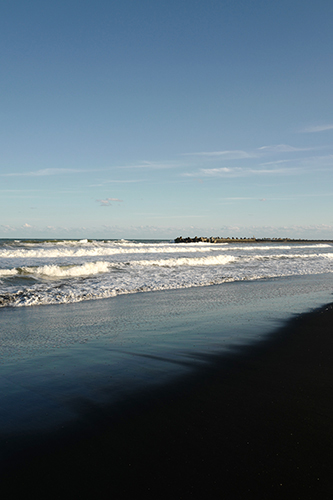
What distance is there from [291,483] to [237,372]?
1945 millimetres

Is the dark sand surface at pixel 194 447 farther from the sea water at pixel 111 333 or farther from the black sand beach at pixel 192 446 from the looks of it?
the sea water at pixel 111 333

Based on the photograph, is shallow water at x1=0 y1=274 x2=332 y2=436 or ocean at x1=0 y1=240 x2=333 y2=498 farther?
shallow water at x1=0 y1=274 x2=332 y2=436

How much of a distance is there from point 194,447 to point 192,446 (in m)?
0.02

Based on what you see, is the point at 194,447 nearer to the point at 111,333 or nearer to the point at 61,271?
the point at 111,333

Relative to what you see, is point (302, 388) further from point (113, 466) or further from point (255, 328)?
point (255, 328)

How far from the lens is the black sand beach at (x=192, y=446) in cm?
→ 206

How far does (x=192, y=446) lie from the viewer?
2.44m

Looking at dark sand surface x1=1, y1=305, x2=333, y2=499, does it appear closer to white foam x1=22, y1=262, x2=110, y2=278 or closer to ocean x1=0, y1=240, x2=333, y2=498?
ocean x1=0, y1=240, x2=333, y2=498

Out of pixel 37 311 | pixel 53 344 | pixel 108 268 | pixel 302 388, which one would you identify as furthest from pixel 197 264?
pixel 302 388

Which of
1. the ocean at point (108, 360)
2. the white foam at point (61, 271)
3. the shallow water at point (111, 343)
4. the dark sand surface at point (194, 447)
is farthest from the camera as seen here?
the white foam at point (61, 271)

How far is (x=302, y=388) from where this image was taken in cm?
351

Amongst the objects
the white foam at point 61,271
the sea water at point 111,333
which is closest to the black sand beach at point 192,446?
the sea water at point 111,333

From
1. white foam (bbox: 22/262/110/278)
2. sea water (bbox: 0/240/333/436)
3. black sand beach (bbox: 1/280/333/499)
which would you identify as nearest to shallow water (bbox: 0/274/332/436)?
sea water (bbox: 0/240/333/436)

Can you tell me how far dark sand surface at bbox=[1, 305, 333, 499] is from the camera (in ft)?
6.75
